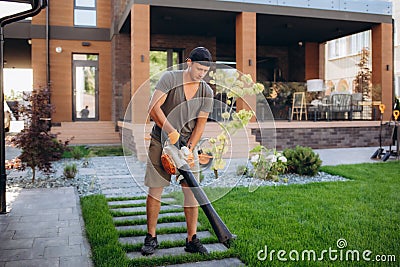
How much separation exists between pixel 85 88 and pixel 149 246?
1119cm

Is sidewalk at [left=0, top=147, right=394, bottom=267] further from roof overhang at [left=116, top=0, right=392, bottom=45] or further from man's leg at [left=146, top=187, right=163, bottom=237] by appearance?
roof overhang at [left=116, top=0, right=392, bottom=45]

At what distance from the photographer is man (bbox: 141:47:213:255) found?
265cm

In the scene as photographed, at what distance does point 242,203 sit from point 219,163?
1955 mm

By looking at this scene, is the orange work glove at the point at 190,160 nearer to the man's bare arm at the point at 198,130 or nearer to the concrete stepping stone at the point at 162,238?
the man's bare arm at the point at 198,130

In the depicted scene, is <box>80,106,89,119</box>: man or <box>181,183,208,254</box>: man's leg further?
<box>80,106,89,119</box>: man

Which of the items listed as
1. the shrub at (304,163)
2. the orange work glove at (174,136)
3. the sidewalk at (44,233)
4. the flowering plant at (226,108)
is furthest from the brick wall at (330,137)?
the orange work glove at (174,136)

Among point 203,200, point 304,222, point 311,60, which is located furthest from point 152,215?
point 311,60

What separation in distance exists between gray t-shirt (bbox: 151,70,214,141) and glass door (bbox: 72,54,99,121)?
441 inches

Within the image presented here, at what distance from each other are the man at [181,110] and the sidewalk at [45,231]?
0.66 feet

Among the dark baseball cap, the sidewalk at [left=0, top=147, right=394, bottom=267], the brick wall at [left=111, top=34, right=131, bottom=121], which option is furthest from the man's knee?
the brick wall at [left=111, top=34, right=131, bottom=121]

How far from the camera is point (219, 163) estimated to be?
8.95 feet

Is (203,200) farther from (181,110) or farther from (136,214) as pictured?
(136,214)

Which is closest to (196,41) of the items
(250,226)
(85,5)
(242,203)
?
(85,5)

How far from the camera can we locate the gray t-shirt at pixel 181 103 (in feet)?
8.73
